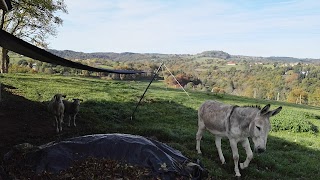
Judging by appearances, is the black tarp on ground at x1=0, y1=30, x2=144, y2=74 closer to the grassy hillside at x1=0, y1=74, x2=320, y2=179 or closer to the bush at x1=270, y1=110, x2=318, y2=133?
the grassy hillside at x1=0, y1=74, x2=320, y2=179

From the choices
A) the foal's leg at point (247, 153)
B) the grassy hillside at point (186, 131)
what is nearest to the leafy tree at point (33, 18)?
the grassy hillside at point (186, 131)

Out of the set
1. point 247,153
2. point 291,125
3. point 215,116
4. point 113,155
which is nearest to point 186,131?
point 215,116

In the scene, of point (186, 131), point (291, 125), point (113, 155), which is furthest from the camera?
point (291, 125)

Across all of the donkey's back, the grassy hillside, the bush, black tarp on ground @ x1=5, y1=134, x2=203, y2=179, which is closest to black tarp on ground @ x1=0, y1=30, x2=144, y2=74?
black tarp on ground @ x1=5, y1=134, x2=203, y2=179

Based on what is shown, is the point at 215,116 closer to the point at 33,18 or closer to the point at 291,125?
the point at 291,125

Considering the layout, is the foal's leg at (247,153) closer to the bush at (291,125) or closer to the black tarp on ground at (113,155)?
the black tarp on ground at (113,155)

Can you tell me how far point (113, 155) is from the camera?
311 inches

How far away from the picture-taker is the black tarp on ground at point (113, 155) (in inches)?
295

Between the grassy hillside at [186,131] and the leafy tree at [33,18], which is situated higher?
the leafy tree at [33,18]

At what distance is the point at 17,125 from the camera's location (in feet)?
40.3

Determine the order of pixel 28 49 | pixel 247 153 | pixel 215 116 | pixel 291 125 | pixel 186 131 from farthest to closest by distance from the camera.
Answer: pixel 291 125
pixel 186 131
pixel 215 116
pixel 247 153
pixel 28 49

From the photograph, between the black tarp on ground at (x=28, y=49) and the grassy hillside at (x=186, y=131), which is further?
the grassy hillside at (x=186, y=131)

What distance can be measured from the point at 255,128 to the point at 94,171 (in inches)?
171

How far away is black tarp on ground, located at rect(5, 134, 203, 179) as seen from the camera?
295 inches
